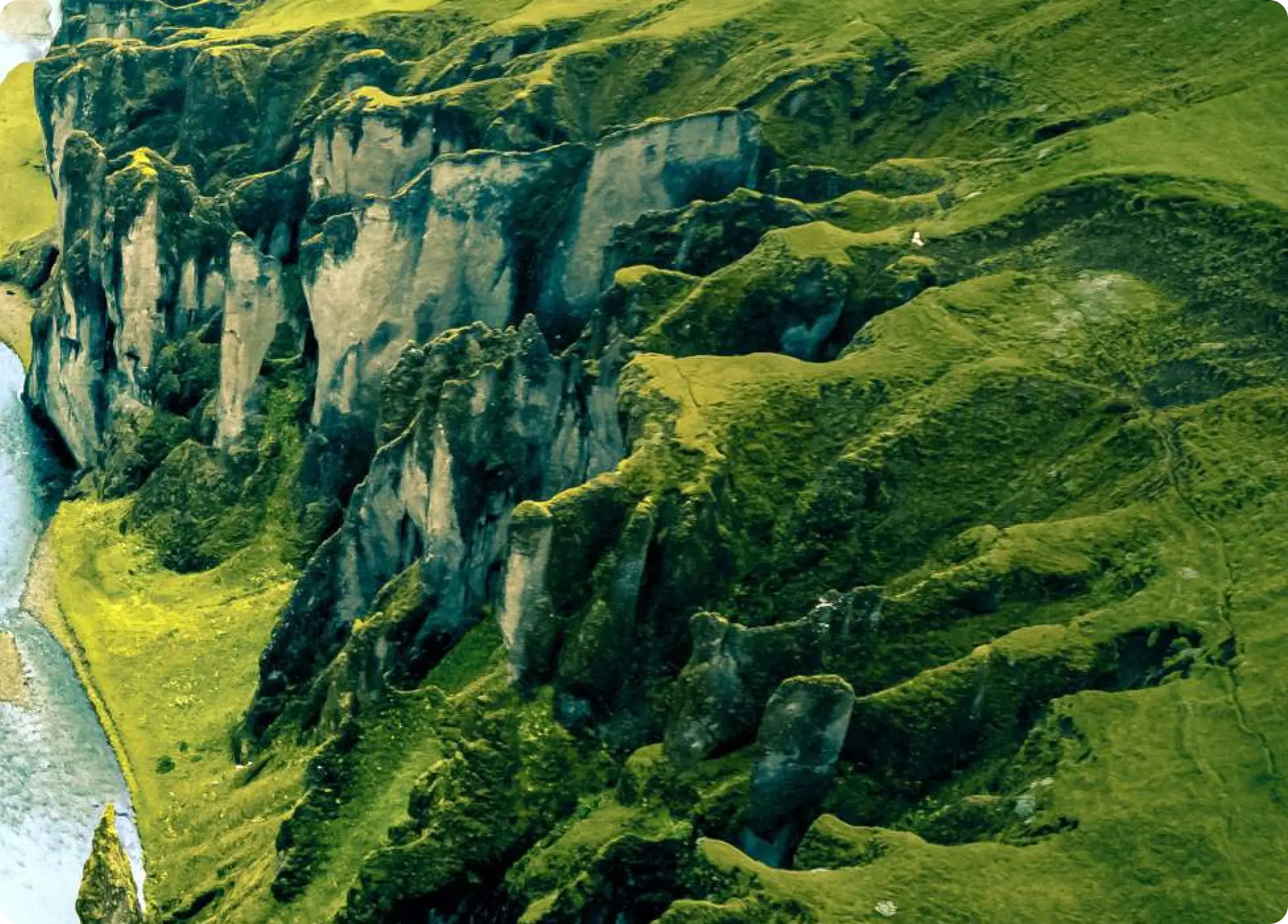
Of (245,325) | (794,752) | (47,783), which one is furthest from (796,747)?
(245,325)

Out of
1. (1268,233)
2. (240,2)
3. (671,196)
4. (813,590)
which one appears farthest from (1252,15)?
(240,2)

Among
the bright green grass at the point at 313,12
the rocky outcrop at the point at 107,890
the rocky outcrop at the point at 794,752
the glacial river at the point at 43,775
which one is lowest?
the glacial river at the point at 43,775

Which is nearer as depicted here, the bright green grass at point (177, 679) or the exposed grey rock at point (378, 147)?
the bright green grass at point (177, 679)

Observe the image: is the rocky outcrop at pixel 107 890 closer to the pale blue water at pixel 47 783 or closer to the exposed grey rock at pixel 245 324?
the pale blue water at pixel 47 783

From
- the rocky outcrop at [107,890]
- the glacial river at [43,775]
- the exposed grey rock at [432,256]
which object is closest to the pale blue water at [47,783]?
the glacial river at [43,775]

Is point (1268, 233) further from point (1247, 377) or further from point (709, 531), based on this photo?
point (709, 531)

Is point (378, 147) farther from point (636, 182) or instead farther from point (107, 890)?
point (107, 890)

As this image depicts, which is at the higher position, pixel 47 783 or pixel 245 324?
pixel 245 324
